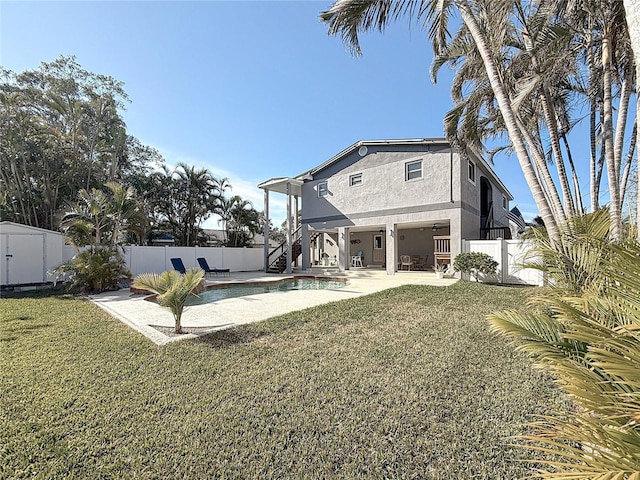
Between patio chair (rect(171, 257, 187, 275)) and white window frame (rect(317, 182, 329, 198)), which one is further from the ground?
white window frame (rect(317, 182, 329, 198))

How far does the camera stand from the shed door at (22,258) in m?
12.1

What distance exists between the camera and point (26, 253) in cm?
1266

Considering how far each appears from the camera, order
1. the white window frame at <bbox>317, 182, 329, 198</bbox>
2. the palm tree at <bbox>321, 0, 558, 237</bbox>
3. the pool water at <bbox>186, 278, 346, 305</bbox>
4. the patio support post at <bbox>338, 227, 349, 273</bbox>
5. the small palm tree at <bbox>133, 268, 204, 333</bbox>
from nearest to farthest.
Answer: the palm tree at <bbox>321, 0, 558, 237</bbox> < the small palm tree at <bbox>133, 268, 204, 333</bbox> < the pool water at <bbox>186, 278, 346, 305</bbox> < the patio support post at <bbox>338, 227, 349, 273</bbox> < the white window frame at <bbox>317, 182, 329, 198</bbox>

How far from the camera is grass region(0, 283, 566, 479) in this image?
2.46 m

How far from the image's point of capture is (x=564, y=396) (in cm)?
326

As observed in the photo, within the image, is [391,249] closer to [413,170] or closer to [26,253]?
[413,170]

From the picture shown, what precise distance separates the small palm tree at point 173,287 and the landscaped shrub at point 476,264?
10.8 m

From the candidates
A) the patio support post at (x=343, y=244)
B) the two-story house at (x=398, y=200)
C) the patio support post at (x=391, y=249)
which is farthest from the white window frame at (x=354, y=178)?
the patio support post at (x=391, y=249)

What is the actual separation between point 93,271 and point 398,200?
48.1ft

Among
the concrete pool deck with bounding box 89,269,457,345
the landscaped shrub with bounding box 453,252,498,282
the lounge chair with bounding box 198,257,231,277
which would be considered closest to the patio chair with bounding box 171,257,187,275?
the lounge chair with bounding box 198,257,231,277

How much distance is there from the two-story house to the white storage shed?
36.8 ft

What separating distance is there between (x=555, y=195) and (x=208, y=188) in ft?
70.1

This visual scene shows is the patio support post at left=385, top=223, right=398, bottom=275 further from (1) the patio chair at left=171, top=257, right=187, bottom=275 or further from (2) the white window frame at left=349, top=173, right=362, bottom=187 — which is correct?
(1) the patio chair at left=171, top=257, right=187, bottom=275

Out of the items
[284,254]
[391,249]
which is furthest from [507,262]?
[284,254]
